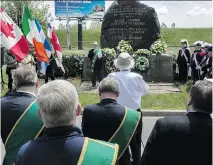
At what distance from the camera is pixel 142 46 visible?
1608cm

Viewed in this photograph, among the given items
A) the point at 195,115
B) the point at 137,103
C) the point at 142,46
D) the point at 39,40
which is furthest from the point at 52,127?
the point at 142,46

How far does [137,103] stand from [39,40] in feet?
11.3

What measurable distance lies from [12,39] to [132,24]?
375 inches

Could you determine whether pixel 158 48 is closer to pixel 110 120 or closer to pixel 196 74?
pixel 196 74

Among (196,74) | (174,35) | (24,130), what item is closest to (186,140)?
(24,130)

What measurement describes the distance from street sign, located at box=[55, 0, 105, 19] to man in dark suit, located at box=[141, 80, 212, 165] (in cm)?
4112

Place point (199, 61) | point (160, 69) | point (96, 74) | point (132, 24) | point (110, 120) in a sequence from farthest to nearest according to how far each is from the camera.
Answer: point (132, 24) < point (160, 69) < point (96, 74) < point (199, 61) < point (110, 120)

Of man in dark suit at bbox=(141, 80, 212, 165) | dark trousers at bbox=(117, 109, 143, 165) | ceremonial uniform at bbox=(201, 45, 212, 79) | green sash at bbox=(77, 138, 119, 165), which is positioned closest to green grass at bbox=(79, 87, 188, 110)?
ceremonial uniform at bbox=(201, 45, 212, 79)

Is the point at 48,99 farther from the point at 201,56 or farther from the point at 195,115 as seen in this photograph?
the point at 201,56

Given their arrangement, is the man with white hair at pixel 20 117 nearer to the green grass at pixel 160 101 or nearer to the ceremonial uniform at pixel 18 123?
the ceremonial uniform at pixel 18 123

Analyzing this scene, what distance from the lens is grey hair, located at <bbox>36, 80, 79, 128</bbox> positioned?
2.43m

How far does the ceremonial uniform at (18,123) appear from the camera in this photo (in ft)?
11.4

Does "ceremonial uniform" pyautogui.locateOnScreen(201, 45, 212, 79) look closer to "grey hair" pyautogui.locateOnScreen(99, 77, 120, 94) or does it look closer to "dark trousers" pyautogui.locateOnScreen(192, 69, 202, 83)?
"dark trousers" pyautogui.locateOnScreen(192, 69, 202, 83)

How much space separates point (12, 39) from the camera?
22.5ft
